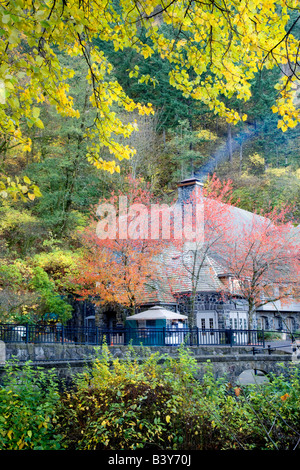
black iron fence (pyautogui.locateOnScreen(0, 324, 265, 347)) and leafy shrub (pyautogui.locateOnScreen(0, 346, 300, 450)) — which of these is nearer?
leafy shrub (pyautogui.locateOnScreen(0, 346, 300, 450))

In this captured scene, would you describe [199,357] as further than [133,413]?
Yes

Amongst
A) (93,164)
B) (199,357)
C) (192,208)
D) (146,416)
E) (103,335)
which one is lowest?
(146,416)

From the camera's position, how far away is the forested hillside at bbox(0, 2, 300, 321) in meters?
20.8

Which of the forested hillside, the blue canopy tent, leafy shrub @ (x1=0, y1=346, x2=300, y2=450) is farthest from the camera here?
the forested hillside

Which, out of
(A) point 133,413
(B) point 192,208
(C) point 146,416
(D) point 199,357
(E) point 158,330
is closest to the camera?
(A) point 133,413

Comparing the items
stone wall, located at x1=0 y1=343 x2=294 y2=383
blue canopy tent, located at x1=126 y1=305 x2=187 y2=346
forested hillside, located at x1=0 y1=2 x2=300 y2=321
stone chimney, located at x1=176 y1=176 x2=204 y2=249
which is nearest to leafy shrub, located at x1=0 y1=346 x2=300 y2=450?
stone wall, located at x1=0 y1=343 x2=294 y2=383

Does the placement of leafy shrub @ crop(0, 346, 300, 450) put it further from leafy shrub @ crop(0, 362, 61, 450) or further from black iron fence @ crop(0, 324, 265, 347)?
black iron fence @ crop(0, 324, 265, 347)

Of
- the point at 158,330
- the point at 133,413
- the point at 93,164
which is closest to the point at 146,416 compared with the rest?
the point at 133,413

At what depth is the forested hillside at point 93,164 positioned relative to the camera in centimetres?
2081

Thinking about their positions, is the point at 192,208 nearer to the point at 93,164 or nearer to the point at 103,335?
the point at 93,164

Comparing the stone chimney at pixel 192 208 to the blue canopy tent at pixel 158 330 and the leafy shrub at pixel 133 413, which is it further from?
the leafy shrub at pixel 133 413

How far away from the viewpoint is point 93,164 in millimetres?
20203

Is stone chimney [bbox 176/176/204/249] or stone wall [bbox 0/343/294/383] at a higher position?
stone chimney [bbox 176/176/204/249]

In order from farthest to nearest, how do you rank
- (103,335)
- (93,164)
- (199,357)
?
(93,164) < (103,335) < (199,357)
